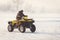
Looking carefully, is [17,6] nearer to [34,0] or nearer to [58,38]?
[34,0]

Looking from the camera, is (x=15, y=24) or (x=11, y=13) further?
(x=11, y=13)

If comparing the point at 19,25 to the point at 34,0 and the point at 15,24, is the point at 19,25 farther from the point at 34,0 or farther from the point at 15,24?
the point at 34,0

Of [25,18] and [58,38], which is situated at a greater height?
[25,18]

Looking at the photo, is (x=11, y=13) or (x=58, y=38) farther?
(x=11, y=13)

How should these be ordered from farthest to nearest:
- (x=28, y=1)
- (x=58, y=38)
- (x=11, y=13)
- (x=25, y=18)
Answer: (x=28, y=1) → (x=11, y=13) → (x=25, y=18) → (x=58, y=38)

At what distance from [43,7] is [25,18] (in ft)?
15.4

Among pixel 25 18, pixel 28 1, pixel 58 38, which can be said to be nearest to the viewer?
pixel 58 38

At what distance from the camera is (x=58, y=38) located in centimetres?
398

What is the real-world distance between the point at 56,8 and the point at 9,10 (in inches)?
71.7

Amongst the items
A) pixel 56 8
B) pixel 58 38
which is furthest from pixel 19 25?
pixel 56 8

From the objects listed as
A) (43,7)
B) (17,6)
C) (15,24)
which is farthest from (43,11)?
(15,24)

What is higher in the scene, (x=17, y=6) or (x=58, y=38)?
(x=17, y=6)

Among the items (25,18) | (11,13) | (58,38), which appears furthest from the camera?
(11,13)

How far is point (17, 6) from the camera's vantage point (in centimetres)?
929
